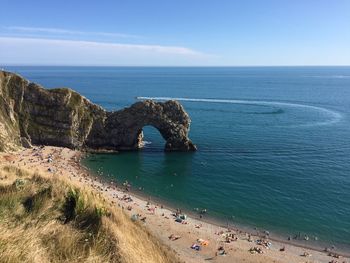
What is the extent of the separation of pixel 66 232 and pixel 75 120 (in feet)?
242

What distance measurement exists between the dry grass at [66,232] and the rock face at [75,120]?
218 ft

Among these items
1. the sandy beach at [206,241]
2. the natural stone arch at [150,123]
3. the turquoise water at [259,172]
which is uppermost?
the natural stone arch at [150,123]

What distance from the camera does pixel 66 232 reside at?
1196cm

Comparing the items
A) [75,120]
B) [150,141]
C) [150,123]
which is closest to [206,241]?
[150,123]

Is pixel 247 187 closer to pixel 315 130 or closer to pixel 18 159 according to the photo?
pixel 18 159

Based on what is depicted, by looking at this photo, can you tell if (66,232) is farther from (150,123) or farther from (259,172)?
(150,123)

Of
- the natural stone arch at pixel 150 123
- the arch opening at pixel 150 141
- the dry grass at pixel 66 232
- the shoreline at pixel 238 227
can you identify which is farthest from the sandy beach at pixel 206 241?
the arch opening at pixel 150 141

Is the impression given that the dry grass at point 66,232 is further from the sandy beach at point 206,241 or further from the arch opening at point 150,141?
Answer: the arch opening at point 150,141

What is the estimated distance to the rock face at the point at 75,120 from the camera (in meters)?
81.5

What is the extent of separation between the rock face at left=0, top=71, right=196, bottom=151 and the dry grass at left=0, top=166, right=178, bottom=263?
218ft

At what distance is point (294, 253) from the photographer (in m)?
43.0

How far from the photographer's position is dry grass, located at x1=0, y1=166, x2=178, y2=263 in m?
9.75

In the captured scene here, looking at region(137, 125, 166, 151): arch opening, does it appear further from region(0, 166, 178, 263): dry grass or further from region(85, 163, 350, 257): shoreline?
region(0, 166, 178, 263): dry grass

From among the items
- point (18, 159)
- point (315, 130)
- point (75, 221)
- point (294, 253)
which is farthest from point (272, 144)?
point (75, 221)
